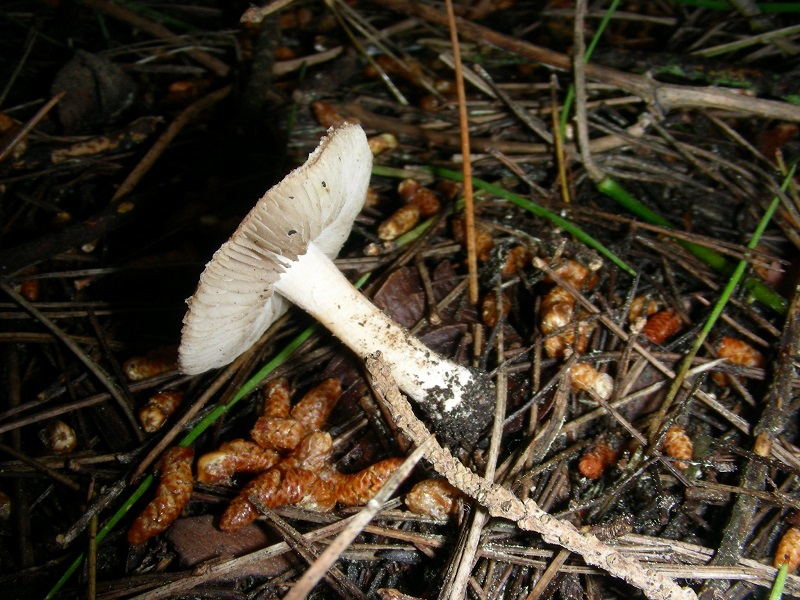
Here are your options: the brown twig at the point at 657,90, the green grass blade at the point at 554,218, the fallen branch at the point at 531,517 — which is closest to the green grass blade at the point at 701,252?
the green grass blade at the point at 554,218

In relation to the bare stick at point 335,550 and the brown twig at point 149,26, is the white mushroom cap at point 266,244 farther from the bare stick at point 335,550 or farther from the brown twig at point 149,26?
the brown twig at point 149,26

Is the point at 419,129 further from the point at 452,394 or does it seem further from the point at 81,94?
the point at 81,94

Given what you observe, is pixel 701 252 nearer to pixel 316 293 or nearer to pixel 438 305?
pixel 438 305

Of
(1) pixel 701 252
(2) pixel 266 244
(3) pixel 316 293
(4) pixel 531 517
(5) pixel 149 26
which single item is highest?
(5) pixel 149 26

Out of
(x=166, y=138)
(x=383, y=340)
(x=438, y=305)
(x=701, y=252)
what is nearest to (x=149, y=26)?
(x=166, y=138)

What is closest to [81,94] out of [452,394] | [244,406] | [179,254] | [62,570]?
[179,254]

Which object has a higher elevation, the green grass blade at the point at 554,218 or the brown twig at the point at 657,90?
the brown twig at the point at 657,90
